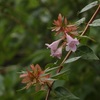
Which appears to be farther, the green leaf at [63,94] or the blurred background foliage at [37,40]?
the blurred background foliage at [37,40]

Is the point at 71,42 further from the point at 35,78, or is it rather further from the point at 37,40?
the point at 37,40

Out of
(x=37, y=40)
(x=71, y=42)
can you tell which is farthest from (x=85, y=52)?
(x=37, y=40)

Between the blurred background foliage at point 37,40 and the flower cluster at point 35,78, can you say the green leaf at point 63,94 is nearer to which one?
the flower cluster at point 35,78

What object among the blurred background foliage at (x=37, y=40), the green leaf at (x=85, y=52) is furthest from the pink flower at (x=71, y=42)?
the blurred background foliage at (x=37, y=40)

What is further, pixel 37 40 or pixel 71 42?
pixel 37 40

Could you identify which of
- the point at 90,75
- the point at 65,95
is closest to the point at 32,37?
the point at 90,75

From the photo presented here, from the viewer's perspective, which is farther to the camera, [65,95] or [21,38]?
[21,38]

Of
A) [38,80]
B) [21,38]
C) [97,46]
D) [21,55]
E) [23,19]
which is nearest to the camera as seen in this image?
[38,80]

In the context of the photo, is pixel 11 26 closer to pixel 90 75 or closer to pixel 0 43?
pixel 0 43

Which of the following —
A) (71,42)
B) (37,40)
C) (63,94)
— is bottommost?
(37,40)
